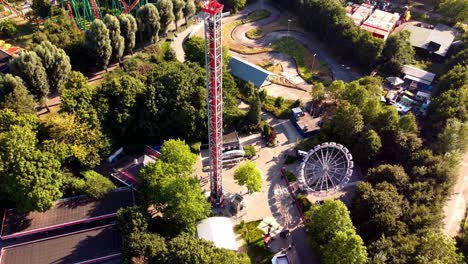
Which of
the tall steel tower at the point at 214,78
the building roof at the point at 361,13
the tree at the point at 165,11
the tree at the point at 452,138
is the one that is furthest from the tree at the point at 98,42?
the tree at the point at 452,138

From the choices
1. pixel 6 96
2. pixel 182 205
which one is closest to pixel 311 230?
pixel 182 205

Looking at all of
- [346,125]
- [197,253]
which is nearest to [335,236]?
[197,253]

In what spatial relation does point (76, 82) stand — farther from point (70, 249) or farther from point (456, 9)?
point (456, 9)

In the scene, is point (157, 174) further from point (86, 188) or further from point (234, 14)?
point (234, 14)

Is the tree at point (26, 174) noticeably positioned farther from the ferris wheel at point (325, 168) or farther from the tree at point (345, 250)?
the tree at point (345, 250)

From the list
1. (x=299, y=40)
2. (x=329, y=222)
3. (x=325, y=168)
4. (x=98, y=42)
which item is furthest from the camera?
(x=299, y=40)

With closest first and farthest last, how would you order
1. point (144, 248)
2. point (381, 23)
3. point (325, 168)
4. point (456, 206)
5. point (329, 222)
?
point (144, 248) < point (329, 222) < point (325, 168) < point (456, 206) < point (381, 23)
